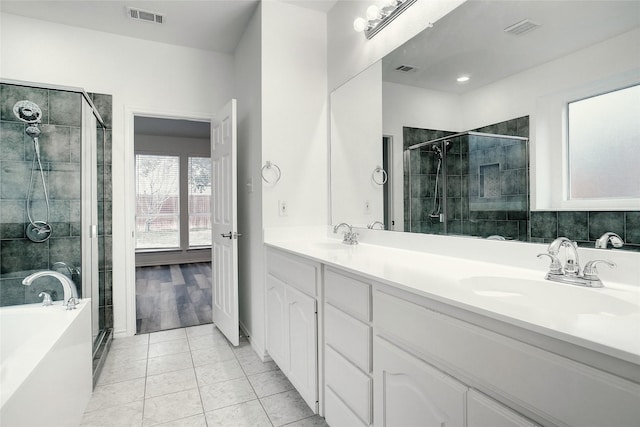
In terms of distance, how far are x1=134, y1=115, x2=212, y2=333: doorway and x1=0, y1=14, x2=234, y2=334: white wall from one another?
2424 mm

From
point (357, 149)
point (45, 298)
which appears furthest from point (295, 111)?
point (45, 298)

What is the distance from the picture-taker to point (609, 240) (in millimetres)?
1063

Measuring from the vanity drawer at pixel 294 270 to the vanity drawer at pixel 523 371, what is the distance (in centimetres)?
69

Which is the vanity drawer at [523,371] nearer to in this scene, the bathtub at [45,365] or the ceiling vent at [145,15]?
the bathtub at [45,365]

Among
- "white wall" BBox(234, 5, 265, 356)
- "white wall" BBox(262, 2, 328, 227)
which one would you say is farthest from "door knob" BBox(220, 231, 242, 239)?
"white wall" BBox(262, 2, 328, 227)

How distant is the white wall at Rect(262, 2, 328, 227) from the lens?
2.53 meters

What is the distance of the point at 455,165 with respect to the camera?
5.44 feet

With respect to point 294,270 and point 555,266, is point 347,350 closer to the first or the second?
point 294,270

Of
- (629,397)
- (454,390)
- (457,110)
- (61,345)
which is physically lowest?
(61,345)

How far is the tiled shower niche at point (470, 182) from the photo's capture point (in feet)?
4.43

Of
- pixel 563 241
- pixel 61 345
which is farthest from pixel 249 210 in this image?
pixel 563 241

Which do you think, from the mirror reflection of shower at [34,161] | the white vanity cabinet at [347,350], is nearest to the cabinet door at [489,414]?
the white vanity cabinet at [347,350]

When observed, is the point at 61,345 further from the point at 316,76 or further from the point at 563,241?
the point at 316,76

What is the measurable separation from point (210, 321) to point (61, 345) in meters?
1.92
